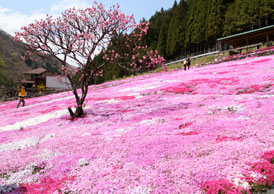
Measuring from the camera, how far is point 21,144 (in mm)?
7980

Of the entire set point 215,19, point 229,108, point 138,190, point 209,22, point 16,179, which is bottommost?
point 16,179

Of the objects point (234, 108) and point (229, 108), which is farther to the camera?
point (229, 108)

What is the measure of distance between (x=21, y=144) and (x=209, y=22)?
60157 mm

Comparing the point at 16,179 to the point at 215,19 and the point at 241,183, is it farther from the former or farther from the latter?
the point at 215,19

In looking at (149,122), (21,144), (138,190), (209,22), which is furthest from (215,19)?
(138,190)

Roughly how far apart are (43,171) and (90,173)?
1656 mm

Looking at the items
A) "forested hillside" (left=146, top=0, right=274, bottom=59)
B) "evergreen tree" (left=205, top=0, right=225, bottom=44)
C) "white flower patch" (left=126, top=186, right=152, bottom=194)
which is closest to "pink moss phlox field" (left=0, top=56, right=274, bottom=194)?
"white flower patch" (left=126, top=186, right=152, bottom=194)

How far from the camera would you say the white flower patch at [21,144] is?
7.67m

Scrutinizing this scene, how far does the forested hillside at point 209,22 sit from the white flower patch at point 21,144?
5470 cm

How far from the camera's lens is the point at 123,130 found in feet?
26.2

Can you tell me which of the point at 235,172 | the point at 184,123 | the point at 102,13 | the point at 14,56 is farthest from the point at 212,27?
the point at 14,56

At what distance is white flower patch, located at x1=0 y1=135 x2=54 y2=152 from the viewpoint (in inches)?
302

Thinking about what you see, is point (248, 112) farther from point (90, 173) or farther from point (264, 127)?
point (90, 173)

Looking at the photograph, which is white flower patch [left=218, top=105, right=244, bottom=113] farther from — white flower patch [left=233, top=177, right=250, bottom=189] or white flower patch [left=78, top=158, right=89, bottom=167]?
white flower patch [left=78, top=158, right=89, bottom=167]
